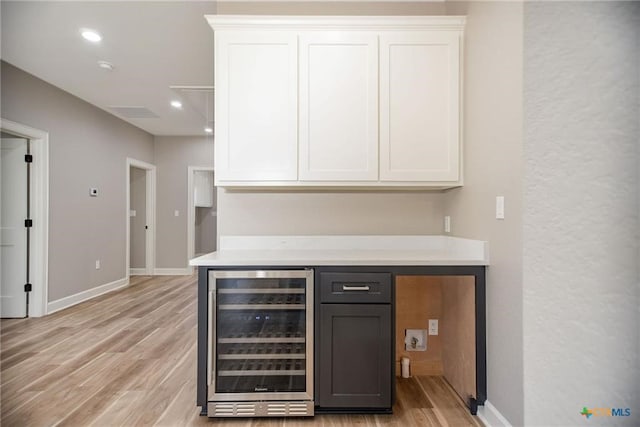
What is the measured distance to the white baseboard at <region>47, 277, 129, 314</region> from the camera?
390cm

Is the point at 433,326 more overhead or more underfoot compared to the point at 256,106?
more underfoot

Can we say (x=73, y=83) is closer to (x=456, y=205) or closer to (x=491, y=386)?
(x=456, y=205)

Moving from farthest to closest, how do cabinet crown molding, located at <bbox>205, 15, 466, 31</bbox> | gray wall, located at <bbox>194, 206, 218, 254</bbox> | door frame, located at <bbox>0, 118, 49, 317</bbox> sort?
gray wall, located at <bbox>194, 206, 218, 254</bbox> → door frame, located at <bbox>0, 118, 49, 317</bbox> → cabinet crown molding, located at <bbox>205, 15, 466, 31</bbox>

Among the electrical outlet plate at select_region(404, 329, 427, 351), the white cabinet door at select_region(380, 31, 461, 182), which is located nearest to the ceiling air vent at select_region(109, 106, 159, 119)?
the white cabinet door at select_region(380, 31, 461, 182)

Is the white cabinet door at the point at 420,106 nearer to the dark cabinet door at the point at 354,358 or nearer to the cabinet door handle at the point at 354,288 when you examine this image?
the cabinet door handle at the point at 354,288

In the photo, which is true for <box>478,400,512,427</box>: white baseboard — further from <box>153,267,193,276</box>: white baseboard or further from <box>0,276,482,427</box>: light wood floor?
<box>153,267,193,276</box>: white baseboard

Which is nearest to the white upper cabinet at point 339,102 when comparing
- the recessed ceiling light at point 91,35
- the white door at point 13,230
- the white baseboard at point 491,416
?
the white baseboard at point 491,416

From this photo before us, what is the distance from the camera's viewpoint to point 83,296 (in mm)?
4371

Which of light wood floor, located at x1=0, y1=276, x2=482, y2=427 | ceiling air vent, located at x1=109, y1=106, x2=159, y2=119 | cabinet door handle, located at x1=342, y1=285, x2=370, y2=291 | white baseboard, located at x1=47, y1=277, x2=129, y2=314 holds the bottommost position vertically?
light wood floor, located at x1=0, y1=276, x2=482, y2=427

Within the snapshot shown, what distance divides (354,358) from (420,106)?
62.3 inches

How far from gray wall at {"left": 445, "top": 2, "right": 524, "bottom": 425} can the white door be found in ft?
14.7

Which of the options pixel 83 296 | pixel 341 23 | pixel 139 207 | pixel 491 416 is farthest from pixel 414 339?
pixel 139 207

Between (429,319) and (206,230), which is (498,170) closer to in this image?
(429,319)

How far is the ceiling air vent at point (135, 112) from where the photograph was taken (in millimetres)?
4617
